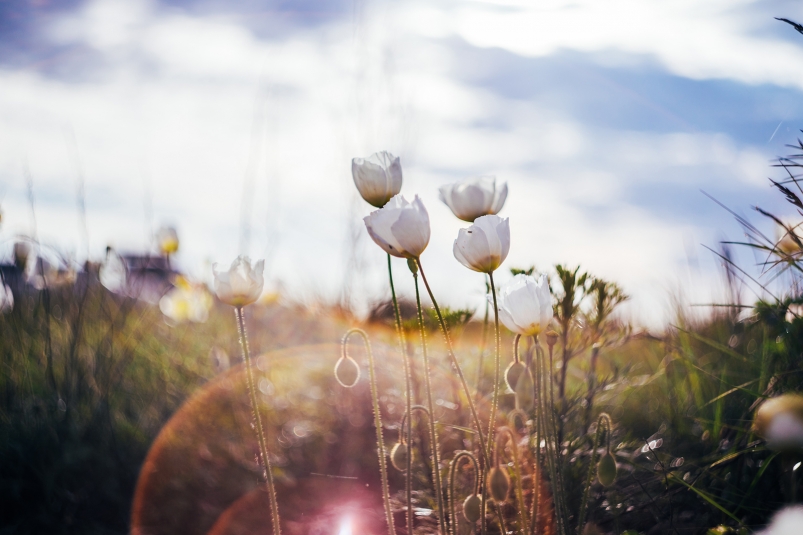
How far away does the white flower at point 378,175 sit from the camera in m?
1.42

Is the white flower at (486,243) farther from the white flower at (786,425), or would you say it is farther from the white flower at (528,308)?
the white flower at (786,425)

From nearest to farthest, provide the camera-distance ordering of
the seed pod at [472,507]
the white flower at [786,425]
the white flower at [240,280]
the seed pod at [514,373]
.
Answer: the white flower at [786,425] < the seed pod at [472,507] < the white flower at [240,280] < the seed pod at [514,373]

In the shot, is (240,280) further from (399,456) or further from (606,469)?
(606,469)

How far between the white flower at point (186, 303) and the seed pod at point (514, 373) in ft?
8.88

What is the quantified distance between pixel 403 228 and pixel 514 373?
0.61 meters

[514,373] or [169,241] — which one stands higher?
[169,241]

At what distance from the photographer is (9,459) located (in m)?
2.27

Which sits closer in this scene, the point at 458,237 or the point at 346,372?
the point at 458,237

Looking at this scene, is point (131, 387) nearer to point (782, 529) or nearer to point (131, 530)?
point (131, 530)

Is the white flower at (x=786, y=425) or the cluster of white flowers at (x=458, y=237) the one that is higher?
the cluster of white flowers at (x=458, y=237)

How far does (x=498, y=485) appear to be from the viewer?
1.41 m

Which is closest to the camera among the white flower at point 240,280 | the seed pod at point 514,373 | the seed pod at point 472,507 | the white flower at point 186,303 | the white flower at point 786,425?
the white flower at point 786,425

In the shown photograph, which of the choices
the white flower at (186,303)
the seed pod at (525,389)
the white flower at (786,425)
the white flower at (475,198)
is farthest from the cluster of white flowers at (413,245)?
the white flower at (186,303)

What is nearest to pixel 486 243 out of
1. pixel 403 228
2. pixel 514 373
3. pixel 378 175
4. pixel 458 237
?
pixel 458 237
